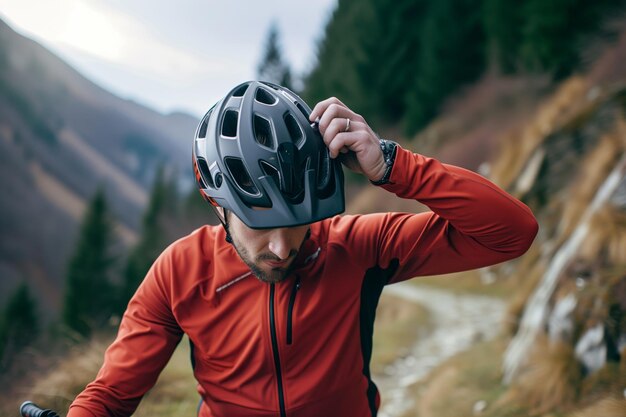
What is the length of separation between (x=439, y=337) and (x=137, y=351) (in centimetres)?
779

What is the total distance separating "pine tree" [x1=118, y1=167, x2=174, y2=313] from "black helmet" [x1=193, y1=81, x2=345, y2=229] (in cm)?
3351

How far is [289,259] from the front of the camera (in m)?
2.00

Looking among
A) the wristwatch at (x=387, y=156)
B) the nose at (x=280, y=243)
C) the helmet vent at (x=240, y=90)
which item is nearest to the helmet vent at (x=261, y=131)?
the helmet vent at (x=240, y=90)

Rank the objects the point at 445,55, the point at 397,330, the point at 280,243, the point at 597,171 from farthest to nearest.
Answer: the point at 445,55 < the point at 397,330 < the point at 597,171 < the point at 280,243

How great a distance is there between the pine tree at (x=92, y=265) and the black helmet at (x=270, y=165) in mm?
35485

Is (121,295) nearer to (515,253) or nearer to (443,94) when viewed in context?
(443,94)

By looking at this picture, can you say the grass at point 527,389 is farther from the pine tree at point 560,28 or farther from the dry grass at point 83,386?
the pine tree at point 560,28

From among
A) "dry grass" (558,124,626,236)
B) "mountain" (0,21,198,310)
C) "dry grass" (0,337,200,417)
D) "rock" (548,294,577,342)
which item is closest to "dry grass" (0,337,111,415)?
"dry grass" (0,337,200,417)

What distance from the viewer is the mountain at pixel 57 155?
2106 inches

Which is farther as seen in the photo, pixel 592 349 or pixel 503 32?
pixel 503 32

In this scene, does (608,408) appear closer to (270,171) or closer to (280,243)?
(280,243)

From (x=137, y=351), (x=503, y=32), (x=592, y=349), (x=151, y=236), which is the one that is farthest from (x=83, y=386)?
(x=151, y=236)

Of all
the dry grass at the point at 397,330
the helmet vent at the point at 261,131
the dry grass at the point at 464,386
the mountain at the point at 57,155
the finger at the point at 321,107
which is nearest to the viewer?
the finger at the point at 321,107

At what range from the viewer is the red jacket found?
192 centimetres
